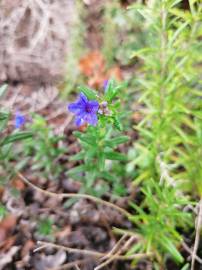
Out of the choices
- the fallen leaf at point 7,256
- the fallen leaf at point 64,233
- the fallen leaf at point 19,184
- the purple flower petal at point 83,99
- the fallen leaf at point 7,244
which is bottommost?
the fallen leaf at point 64,233

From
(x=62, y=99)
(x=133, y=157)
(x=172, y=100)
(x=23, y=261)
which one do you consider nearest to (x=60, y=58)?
(x=62, y=99)

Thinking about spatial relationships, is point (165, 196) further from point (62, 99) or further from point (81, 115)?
point (62, 99)

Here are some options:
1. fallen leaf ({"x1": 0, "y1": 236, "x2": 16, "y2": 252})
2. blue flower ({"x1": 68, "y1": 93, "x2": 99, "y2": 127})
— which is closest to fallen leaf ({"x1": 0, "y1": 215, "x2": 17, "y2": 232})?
fallen leaf ({"x1": 0, "y1": 236, "x2": 16, "y2": 252})

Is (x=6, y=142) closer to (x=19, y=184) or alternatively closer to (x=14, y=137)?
(x=14, y=137)

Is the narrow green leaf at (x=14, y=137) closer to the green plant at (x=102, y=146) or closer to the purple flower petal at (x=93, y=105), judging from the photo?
the green plant at (x=102, y=146)

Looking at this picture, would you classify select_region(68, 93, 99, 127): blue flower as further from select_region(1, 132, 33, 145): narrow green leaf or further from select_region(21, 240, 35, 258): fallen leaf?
select_region(21, 240, 35, 258): fallen leaf

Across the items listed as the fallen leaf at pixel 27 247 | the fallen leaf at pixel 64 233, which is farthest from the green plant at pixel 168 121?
the fallen leaf at pixel 27 247

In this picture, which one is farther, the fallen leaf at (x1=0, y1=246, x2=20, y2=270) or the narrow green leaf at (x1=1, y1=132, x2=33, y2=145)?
the fallen leaf at (x1=0, y1=246, x2=20, y2=270)

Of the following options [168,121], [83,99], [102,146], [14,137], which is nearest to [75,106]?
[83,99]
